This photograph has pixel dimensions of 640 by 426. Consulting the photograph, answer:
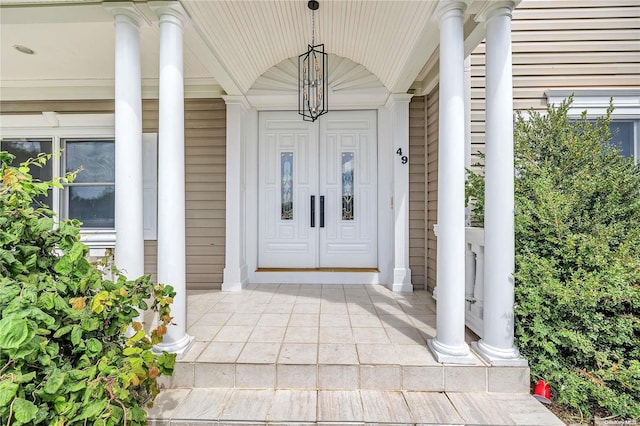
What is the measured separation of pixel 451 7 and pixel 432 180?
1771 mm

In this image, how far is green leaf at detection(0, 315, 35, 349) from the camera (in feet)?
3.30

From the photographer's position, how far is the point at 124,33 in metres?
2.00

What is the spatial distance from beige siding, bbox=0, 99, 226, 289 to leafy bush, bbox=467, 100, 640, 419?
3.11 meters

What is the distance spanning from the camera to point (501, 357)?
189 cm

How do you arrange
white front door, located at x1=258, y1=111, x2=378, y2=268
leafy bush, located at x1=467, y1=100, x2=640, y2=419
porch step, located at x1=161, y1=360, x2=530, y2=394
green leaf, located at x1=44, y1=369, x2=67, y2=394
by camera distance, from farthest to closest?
white front door, located at x1=258, y1=111, x2=378, y2=268 → porch step, located at x1=161, y1=360, x2=530, y2=394 → leafy bush, located at x1=467, y1=100, x2=640, y2=419 → green leaf, located at x1=44, y1=369, x2=67, y2=394

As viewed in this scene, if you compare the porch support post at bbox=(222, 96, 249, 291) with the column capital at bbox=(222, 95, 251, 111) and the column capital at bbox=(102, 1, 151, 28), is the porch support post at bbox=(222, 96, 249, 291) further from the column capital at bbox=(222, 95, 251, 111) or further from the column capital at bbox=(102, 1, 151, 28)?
the column capital at bbox=(102, 1, 151, 28)

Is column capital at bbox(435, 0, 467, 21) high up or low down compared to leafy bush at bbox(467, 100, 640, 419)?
up

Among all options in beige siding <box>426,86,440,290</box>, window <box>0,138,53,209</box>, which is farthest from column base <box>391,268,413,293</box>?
window <box>0,138,53,209</box>

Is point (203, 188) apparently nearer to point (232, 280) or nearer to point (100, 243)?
point (232, 280)

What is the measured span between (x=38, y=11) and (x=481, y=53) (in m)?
3.84

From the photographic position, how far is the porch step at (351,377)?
6.09 ft

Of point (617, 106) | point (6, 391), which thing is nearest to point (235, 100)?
point (6, 391)

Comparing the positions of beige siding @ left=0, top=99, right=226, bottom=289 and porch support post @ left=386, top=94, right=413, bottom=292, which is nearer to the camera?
porch support post @ left=386, top=94, right=413, bottom=292

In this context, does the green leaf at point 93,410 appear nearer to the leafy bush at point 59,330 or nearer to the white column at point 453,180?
the leafy bush at point 59,330
